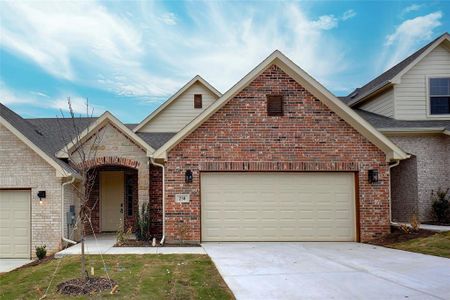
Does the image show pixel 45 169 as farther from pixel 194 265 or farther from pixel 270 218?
pixel 270 218

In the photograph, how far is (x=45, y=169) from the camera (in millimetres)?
13070

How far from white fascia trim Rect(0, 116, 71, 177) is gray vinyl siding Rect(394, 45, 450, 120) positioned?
12697 millimetres

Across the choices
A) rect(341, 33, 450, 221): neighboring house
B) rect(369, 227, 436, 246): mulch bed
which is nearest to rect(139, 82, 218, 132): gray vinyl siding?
rect(341, 33, 450, 221): neighboring house

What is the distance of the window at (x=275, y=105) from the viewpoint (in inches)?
537

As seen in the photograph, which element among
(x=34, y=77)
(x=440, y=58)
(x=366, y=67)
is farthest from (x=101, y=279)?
(x=366, y=67)

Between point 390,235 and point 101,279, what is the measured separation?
926 cm

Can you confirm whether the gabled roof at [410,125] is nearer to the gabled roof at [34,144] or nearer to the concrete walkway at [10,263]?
the gabled roof at [34,144]

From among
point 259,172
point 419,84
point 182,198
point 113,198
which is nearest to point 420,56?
point 419,84

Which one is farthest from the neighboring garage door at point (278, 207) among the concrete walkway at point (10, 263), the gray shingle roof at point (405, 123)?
the concrete walkway at point (10, 263)

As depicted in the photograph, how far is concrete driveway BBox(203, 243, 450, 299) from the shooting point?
7.02 meters

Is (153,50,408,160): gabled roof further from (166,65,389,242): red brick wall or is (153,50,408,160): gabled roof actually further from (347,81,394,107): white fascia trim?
(347,81,394,107): white fascia trim

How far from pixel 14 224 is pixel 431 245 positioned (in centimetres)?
1212

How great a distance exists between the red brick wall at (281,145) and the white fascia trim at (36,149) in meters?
3.17

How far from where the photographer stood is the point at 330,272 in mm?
8633
